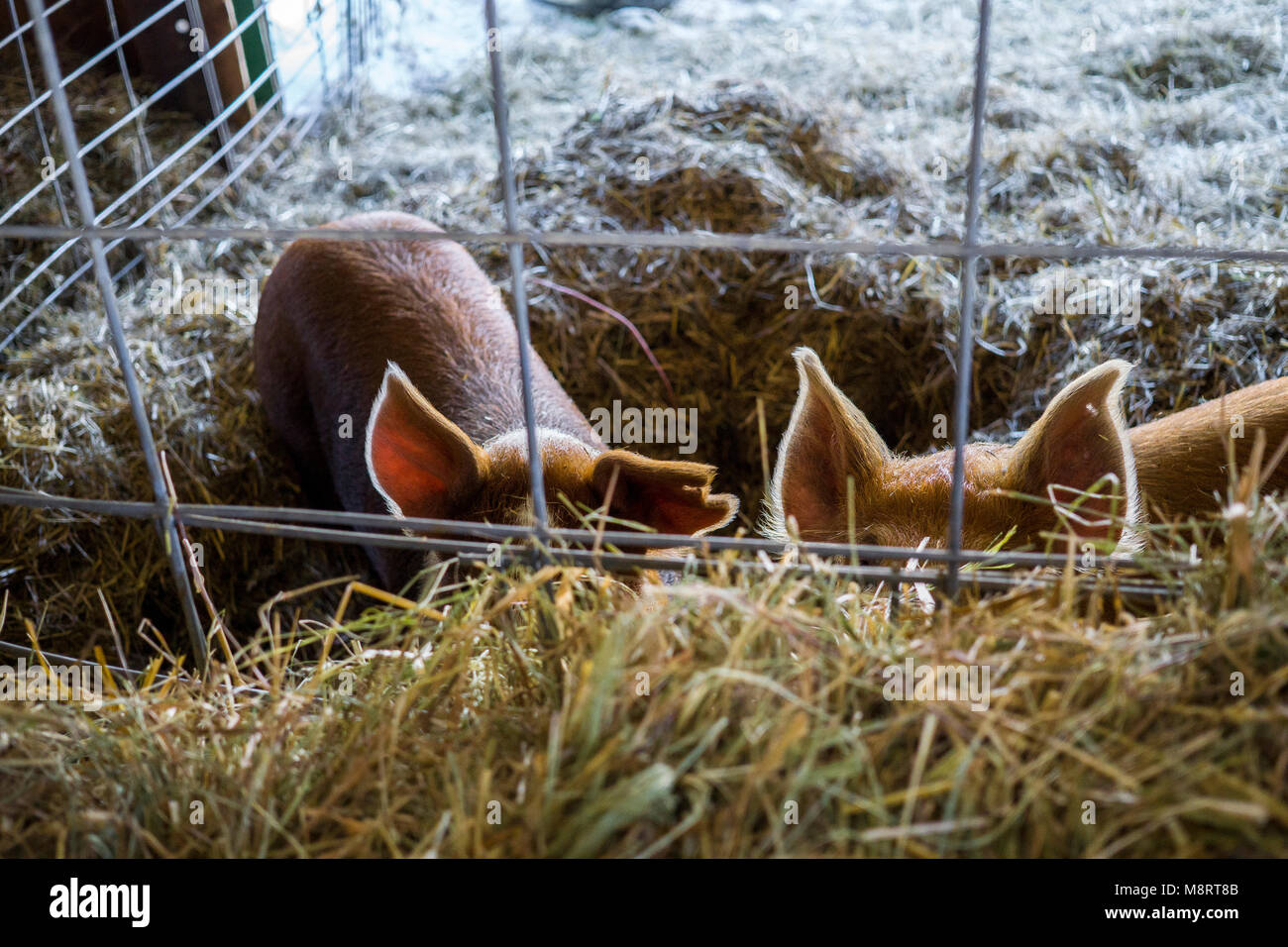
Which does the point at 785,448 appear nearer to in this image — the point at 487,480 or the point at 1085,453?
the point at 1085,453

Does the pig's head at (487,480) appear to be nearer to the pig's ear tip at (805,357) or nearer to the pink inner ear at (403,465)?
the pink inner ear at (403,465)

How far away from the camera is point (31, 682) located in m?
2.11

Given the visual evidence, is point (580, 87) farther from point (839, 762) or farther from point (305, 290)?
point (839, 762)

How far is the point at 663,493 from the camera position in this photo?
261cm

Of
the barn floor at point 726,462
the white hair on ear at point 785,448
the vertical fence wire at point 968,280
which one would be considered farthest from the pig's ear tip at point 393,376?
the vertical fence wire at point 968,280

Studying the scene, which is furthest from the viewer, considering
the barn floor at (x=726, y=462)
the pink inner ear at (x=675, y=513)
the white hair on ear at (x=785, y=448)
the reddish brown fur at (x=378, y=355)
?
the reddish brown fur at (x=378, y=355)

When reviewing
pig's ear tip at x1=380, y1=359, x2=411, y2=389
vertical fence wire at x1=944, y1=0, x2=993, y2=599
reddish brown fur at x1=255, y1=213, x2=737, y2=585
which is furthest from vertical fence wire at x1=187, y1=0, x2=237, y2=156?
vertical fence wire at x1=944, y1=0, x2=993, y2=599

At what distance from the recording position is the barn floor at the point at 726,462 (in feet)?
4.93

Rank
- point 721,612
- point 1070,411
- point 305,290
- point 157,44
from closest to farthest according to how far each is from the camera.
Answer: point 721,612, point 1070,411, point 305,290, point 157,44

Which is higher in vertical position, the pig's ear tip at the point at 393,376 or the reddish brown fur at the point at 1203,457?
the pig's ear tip at the point at 393,376

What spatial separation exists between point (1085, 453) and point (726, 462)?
2161 millimetres

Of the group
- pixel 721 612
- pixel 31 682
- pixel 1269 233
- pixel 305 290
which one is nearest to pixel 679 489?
pixel 721 612

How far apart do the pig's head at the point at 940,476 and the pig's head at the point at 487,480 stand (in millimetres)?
276

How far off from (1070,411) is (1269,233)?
2.55 meters
